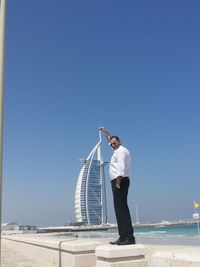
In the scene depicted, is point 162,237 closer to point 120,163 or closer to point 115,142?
point 115,142

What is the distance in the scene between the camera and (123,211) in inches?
157

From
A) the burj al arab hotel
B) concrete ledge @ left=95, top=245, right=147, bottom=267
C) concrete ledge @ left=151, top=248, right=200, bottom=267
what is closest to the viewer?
concrete ledge @ left=151, top=248, right=200, bottom=267

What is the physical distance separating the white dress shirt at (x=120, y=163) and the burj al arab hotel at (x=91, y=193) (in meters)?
86.6

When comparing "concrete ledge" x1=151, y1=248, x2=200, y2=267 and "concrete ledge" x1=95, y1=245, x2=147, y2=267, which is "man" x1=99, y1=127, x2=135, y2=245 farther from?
"concrete ledge" x1=151, y1=248, x2=200, y2=267

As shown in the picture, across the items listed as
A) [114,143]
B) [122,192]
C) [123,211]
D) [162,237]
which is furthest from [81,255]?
[162,237]

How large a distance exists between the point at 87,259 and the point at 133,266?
1.05 metres

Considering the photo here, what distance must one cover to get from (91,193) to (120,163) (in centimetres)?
9049

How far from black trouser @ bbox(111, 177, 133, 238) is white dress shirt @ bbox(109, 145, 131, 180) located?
0.32ft

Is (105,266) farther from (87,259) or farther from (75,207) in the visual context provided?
(75,207)

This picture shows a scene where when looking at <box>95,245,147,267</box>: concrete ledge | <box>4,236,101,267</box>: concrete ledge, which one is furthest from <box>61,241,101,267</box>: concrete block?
<box>95,245,147,267</box>: concrete ledge

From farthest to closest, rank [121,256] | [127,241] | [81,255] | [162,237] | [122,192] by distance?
[162,237] < [81,255] < [122,192] < [127,241] < [121,256]

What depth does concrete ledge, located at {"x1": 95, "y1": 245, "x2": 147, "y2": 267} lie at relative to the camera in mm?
3217

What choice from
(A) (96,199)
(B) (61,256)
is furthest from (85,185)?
(B) (61,256)

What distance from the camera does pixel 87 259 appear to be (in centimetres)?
417
